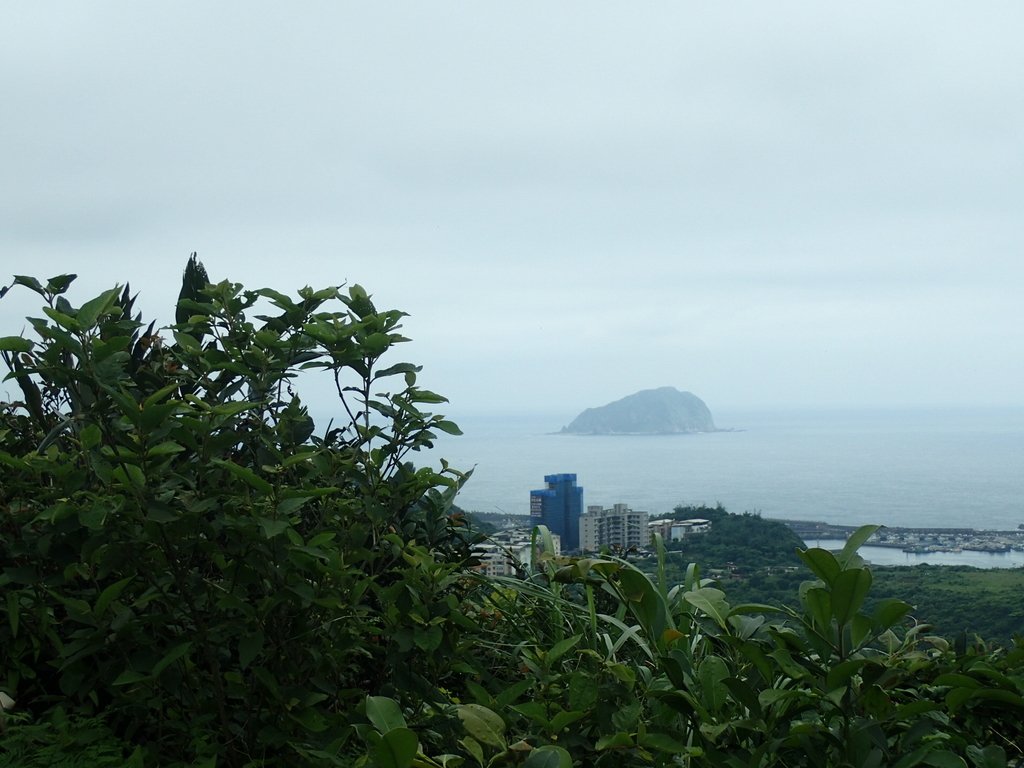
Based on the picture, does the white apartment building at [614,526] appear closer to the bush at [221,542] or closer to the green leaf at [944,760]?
the bush at [221,542]

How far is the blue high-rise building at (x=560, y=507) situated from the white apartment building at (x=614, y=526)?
40mm

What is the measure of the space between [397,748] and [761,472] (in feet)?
29.7

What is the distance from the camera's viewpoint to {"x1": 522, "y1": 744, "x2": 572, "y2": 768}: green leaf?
1055mm

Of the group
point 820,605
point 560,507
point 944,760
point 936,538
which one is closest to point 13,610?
point 820,605

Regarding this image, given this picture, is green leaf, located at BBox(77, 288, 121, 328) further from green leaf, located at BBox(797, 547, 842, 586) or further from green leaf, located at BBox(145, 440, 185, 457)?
green leaf, located at BBox(797, 547, 842, 586)

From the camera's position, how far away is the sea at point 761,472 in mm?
4109

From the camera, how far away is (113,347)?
1.53 m

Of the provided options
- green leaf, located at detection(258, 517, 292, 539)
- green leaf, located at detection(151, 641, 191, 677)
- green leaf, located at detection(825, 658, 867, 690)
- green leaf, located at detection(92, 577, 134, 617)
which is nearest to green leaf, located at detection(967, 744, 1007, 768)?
green leaf, located at detection(825, 658, 867, 690)

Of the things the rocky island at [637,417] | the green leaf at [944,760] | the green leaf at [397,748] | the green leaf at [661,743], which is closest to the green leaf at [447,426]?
the green leaf at [661,743]

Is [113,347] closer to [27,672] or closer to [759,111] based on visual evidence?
[27,672]

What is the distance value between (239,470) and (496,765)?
25.4 inches

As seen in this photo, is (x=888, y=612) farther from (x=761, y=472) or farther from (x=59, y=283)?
(x=761, y=472)

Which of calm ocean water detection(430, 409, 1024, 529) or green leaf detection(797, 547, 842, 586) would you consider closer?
green leaf detection(797, 547, 842, 586)

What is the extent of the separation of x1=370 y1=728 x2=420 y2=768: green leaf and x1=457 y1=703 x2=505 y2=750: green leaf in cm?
15
